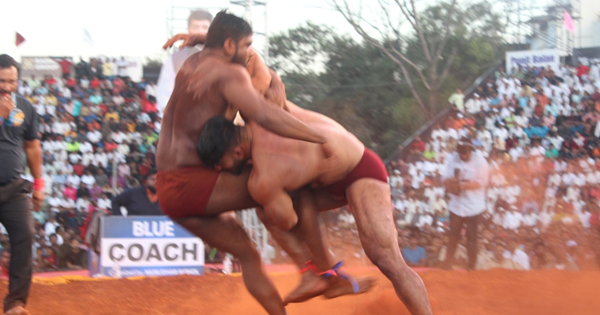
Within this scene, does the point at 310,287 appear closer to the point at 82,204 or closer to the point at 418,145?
the point at 82,204

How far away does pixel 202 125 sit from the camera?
10.7ft

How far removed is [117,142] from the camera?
15109 mm

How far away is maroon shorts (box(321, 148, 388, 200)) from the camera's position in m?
3.42

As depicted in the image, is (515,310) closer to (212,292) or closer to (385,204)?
(385,204)

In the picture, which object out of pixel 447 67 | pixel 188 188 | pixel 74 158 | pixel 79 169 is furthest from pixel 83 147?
pixel 447 67

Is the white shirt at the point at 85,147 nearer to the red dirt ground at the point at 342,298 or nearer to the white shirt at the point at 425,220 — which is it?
the white shirt at the point at 425,220

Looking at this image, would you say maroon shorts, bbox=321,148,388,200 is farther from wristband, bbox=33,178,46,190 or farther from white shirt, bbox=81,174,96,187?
white shirt, bbox=81,174,96,187

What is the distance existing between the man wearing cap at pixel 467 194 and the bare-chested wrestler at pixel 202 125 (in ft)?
14.6

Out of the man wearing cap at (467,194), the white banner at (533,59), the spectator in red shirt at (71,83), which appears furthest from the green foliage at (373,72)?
the man wearing cap at (467,194)

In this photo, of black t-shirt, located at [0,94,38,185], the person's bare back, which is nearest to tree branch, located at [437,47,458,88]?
black t-shirt, located at [0,94,38,185]

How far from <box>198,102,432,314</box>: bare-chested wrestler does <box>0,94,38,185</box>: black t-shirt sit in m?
1.61

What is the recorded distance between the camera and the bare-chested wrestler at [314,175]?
125 inches

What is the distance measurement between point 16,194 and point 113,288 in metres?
1.51

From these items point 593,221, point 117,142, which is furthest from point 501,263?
point 117,142
